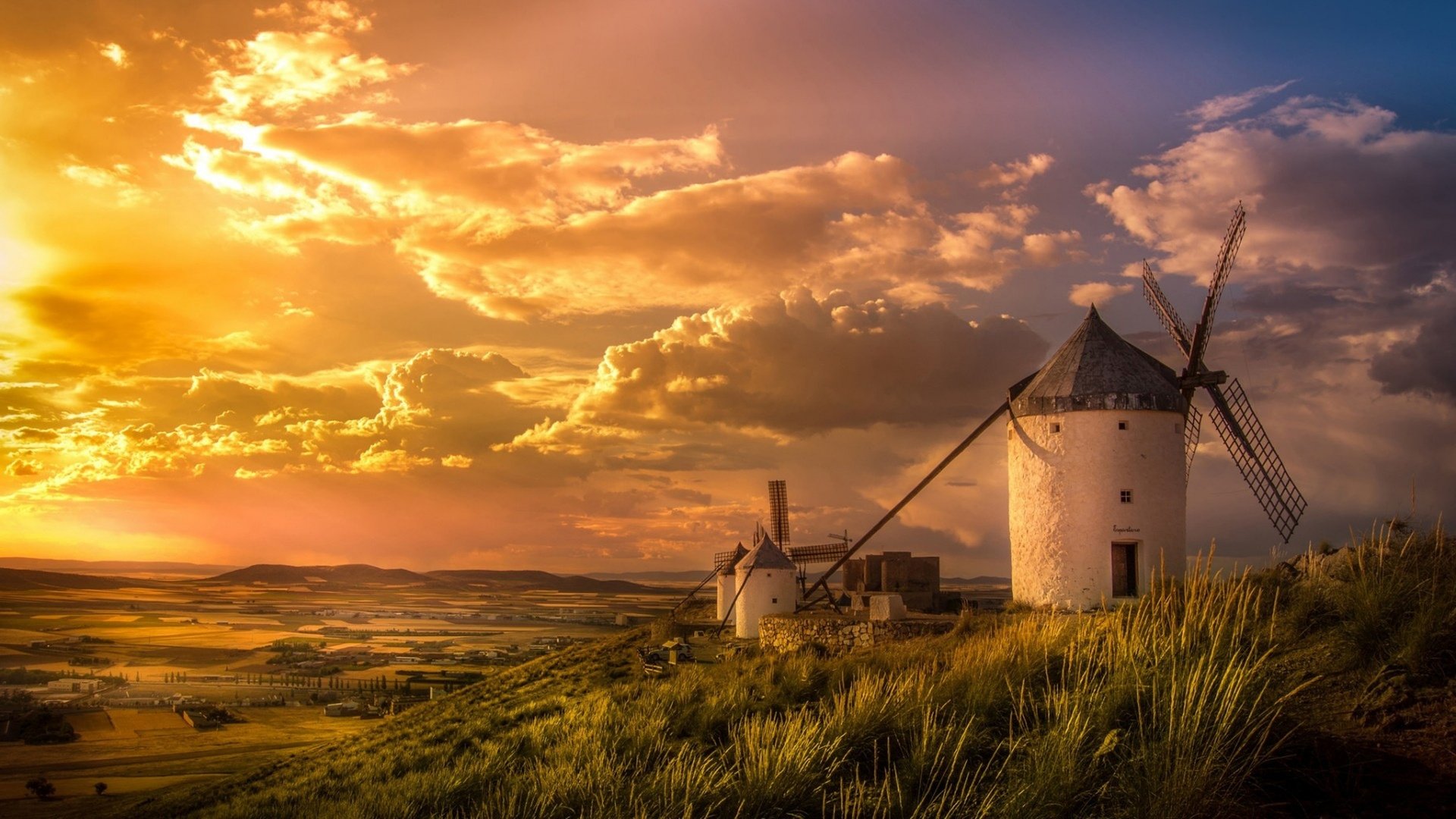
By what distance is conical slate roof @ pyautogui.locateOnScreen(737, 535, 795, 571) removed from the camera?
33688 millimetres

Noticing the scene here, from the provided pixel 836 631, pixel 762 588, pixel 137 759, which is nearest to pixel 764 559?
pixel 762 588

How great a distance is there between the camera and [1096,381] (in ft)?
75.2

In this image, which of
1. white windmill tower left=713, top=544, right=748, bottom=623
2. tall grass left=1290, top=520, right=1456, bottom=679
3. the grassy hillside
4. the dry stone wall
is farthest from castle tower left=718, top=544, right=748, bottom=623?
tall grass left=1290, top=520, right=1456, bottom=679

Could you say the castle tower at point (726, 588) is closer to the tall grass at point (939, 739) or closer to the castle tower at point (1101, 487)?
the castle tower at point (1101, 487)

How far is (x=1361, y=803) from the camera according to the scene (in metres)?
6.93

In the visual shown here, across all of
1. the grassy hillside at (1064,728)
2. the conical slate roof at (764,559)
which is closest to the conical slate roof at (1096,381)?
the grassy hillside at (1064,728)

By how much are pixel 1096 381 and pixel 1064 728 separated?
17532 mm

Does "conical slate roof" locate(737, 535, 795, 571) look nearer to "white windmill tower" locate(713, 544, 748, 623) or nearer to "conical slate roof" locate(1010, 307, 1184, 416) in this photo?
"white windmill tower" locate(713, 544, 748, 623)

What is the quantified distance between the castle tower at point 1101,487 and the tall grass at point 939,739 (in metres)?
9.09

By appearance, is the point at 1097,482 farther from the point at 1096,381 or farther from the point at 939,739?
the point at 939,739

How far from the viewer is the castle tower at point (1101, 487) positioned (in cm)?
2227

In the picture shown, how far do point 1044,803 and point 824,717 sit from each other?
3.18 m

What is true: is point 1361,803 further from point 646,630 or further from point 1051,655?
point 646,630

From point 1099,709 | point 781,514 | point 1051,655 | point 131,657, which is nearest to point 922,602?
point 781,514
